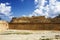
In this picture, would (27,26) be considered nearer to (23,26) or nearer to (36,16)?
(23,26)

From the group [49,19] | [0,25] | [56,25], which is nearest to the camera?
[0,25]

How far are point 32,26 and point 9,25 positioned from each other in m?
7.45

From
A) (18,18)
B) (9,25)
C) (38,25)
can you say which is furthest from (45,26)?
(18,18)

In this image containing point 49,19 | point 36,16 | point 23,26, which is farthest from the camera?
point 36,16

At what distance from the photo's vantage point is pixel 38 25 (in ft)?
144

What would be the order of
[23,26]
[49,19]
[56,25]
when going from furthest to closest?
[49,19] < [23,26] < [56,25]

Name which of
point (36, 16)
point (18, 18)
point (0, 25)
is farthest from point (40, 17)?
point (0, 25)

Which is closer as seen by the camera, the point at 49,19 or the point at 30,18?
the point at 49,19

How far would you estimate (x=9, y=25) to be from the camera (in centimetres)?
4747

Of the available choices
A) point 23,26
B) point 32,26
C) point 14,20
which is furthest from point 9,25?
point 14,20

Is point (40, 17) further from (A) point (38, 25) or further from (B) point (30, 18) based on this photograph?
(A) point (38, 25)

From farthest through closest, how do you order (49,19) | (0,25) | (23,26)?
(49,19) < (23,26) < (0,25)

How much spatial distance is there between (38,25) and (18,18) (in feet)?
57.6

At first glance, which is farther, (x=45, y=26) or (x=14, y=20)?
(x=14, y=20)
